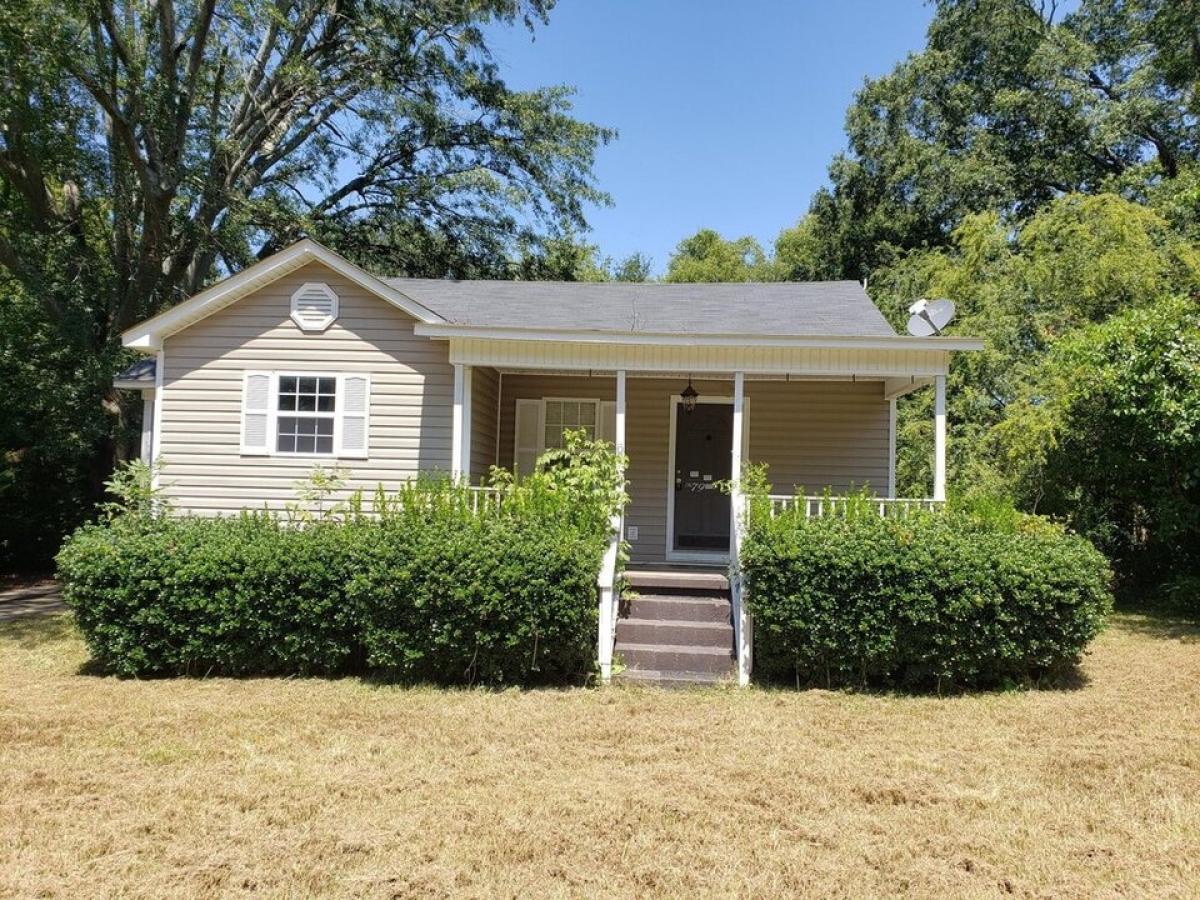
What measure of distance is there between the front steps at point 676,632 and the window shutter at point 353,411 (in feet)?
11.9

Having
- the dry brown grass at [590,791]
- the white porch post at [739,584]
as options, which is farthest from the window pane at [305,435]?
the white porch post at [739,584]

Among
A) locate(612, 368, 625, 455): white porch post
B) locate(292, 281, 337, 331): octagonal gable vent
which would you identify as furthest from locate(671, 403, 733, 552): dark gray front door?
locate(292, 281, 337, 331): octagonal gable vent

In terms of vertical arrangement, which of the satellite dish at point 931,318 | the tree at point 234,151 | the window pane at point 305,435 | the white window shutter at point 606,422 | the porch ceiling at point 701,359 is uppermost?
the tree at point 234,151

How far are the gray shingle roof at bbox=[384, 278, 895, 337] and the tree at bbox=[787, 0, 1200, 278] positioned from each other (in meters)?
11.7

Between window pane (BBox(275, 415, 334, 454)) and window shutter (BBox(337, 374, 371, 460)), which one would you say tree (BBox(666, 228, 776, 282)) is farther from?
window pane (BBox(275, 415, 334, 454))

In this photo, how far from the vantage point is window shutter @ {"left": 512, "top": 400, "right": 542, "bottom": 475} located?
10.6 meters

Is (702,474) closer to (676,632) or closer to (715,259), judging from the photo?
(676,632)

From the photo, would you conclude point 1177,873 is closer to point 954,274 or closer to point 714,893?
point 714,893

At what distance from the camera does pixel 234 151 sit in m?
15.7

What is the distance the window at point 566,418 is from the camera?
10547mm

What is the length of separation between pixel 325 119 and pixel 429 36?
319 cm

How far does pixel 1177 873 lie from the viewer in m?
3.47

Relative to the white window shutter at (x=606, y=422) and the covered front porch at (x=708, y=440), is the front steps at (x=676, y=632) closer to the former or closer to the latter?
the covered front porch at (x=708, y=440)

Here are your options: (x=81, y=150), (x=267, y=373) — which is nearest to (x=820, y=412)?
(x=267, y=373)
